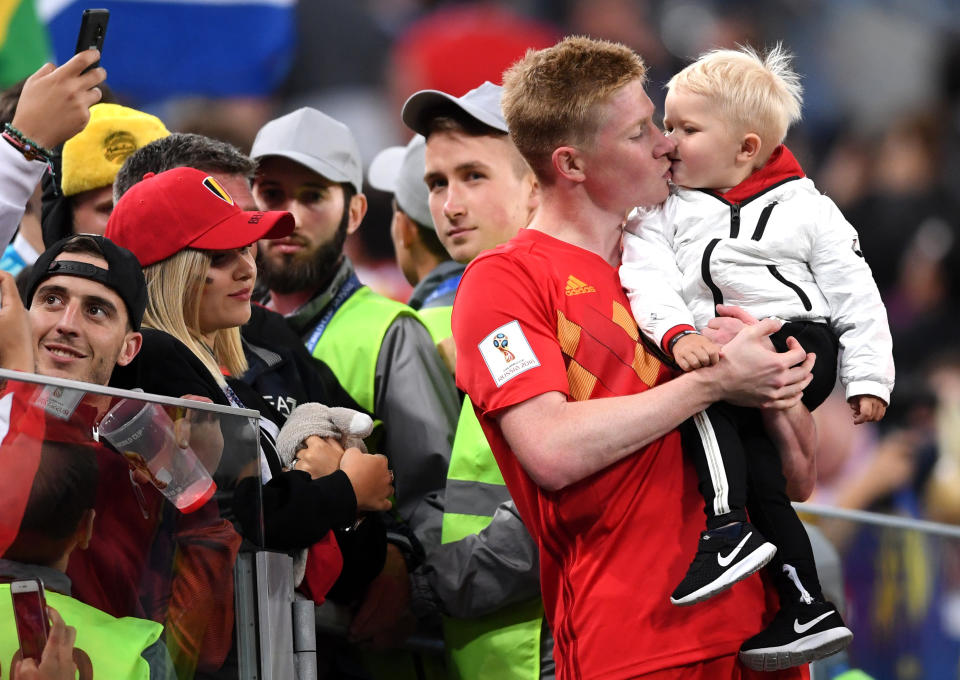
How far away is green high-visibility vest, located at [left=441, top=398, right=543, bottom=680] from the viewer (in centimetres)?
357

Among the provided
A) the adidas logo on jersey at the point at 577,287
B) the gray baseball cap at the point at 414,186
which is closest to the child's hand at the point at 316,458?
the adidas logo on jersey at the point at 577,287

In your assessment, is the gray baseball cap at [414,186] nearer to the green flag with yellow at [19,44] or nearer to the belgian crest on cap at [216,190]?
the belgian crest on cap at [216,190]

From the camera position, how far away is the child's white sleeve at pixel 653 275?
3.00m

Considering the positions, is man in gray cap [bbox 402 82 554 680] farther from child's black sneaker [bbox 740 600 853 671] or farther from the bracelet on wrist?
the bracelet on wrist

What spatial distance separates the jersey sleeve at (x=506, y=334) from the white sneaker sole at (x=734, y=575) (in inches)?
19.0

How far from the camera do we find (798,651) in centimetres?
283

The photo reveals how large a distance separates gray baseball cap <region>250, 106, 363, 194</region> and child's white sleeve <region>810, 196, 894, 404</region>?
1875mm

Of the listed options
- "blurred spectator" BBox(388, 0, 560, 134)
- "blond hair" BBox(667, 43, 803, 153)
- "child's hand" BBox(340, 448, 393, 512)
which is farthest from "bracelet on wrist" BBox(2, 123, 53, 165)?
"blurred spectator" BBox(388, 0, 560, 134)

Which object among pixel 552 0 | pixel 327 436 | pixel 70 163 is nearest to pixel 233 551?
pixel 327 436

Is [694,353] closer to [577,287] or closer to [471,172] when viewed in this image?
[577,287]

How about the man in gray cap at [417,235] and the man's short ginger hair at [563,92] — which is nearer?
the man's short ginger hair at [563,92]

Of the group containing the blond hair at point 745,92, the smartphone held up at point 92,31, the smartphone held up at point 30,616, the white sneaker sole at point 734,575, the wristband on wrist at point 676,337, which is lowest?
the white sneaker sole at point 734,575

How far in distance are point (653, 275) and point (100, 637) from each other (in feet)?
4.45

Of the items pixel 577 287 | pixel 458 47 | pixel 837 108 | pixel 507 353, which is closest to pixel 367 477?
pixel 507 353
